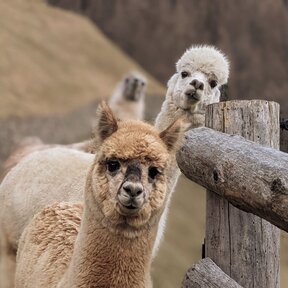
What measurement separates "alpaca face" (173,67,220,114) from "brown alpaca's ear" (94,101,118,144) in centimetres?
107

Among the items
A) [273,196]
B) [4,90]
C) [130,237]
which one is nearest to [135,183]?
[130,237]

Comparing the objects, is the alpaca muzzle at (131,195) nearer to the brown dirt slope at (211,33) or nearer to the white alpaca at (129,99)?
the white alpaca at (129,99)

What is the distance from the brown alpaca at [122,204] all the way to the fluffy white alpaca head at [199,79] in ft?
3.27

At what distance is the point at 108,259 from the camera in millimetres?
3143

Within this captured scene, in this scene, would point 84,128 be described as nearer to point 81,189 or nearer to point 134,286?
point 81,189

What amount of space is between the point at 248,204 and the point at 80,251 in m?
0.81

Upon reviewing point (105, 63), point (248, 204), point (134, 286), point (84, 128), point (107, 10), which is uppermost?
point (107, 10)

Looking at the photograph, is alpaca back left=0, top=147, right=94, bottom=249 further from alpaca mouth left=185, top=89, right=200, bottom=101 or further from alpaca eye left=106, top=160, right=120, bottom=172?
alpaca eye left=106, top=160, right=120, bottom=172

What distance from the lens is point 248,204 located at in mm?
2670

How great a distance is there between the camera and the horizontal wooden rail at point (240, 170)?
2.49m

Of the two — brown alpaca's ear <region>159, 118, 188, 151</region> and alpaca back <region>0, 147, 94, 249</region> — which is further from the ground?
brown alpaca's ear <region>159, 118, 188, 151</region>

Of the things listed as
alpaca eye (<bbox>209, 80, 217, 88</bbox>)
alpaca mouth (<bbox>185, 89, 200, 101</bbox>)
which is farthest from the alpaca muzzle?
alpaca eye (<bbox>209, 80, 217, 88</bbox>)

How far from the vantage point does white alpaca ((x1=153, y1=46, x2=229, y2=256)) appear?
14.1ft

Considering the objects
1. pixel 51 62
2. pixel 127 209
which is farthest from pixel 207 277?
pixel 51 62
